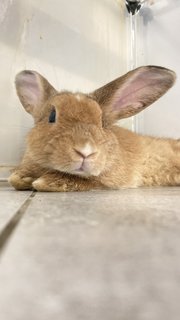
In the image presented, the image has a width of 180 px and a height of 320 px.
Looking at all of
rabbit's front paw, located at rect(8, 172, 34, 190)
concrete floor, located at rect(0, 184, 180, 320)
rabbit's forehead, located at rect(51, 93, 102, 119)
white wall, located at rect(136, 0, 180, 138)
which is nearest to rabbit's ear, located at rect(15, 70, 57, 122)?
rabbit's forehead, located at rect(51, 93, 102, 119)

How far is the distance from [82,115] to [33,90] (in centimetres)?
43

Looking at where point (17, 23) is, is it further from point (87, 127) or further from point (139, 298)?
point (139, 298)

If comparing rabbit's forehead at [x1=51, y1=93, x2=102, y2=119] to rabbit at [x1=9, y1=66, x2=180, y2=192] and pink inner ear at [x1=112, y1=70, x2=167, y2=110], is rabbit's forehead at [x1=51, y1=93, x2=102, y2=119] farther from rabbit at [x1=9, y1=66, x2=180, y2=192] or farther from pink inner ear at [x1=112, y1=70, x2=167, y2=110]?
pink inner ear at [x1=112, y1=70, x2=167, y2=110]

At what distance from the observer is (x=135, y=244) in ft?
1.30

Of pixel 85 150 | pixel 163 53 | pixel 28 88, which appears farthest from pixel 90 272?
pixel 163 53

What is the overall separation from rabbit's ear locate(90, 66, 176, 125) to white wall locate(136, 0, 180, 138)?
2.45 ft

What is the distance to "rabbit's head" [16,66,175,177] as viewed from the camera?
1318 mm

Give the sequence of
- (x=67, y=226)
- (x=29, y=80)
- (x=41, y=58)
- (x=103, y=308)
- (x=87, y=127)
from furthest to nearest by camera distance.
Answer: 1. (x=41, y=58)
2. (x=29, y=80)
3. (x=87, y=127)
4. (x=67, y=226)
5. (x=103, y=308)

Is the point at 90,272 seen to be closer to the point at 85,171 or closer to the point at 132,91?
the point at 85,171

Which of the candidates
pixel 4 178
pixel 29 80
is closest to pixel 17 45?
pixel 29 80

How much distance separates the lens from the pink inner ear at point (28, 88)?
1748mm

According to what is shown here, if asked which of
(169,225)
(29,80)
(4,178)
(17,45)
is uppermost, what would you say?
(17,45)

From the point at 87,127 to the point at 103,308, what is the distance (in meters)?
1.14

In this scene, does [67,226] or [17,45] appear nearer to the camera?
[67,226]
